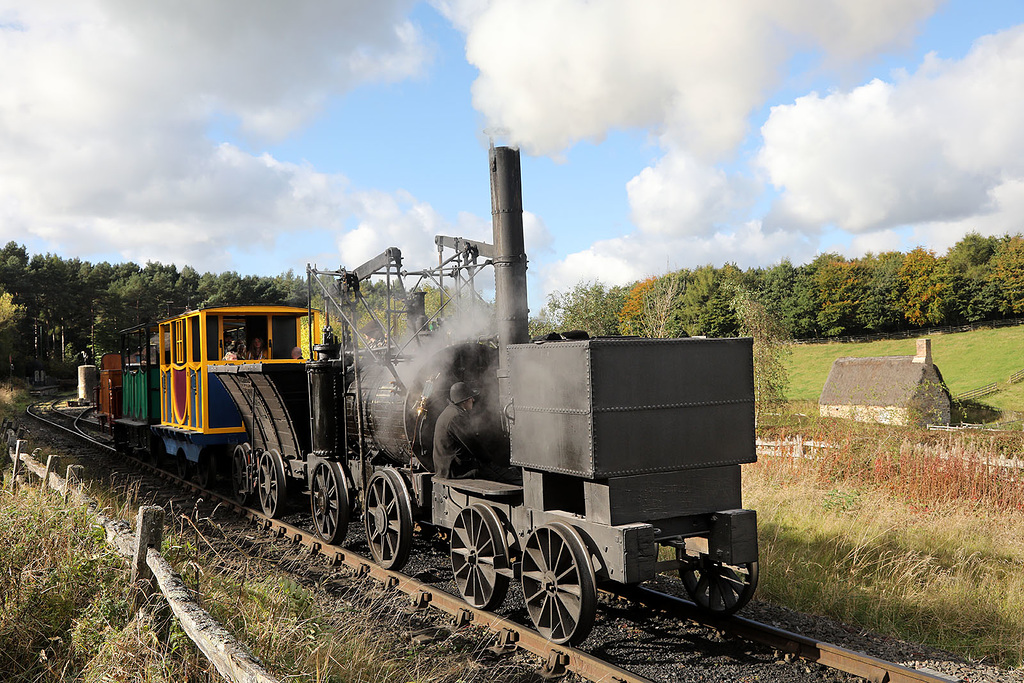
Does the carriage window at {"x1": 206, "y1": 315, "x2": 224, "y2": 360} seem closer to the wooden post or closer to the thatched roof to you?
the wooden post

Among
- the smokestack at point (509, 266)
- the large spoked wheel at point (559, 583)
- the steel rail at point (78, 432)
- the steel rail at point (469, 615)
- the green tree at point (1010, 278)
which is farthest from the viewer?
the green tree at point (1010, 278)

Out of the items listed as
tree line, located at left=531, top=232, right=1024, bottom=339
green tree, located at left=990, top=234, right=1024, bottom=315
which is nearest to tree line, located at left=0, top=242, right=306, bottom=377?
tree line, located at left=531, top=232, right=1024, bottom=339

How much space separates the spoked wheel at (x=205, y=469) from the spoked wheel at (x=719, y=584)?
373 inches

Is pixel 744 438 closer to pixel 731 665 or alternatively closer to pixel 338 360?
pixel 731 665

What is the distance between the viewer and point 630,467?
4992 mm

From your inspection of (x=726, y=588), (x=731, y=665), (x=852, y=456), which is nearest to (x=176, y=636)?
(x=731, y=665)

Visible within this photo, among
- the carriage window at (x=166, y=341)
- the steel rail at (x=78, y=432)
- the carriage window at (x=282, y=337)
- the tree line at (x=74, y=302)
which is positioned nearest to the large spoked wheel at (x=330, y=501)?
the carriage window at (x=282, y=337)

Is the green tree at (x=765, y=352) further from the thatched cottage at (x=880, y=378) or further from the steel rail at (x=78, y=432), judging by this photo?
the steel rail at (x=78, y=432)

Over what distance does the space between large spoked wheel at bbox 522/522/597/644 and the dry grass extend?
90.8 inches

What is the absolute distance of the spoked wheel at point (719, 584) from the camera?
17.9 feet

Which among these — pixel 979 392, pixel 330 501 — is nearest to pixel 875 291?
pixel 979 392

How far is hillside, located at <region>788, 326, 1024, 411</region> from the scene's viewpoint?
45562mm

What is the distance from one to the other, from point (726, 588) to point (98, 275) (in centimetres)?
7623

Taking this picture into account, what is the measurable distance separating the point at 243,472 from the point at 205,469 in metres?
1.87
